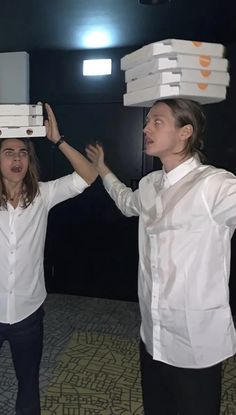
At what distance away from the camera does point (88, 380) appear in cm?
228

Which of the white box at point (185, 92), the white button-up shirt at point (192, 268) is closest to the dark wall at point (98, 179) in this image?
the white box at point (185, 92)

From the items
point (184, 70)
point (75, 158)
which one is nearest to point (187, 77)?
point (184, 70)

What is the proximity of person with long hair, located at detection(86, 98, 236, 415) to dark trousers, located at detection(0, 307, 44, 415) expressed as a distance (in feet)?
1.75

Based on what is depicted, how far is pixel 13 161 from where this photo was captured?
1.48 meters

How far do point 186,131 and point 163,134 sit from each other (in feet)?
0.23

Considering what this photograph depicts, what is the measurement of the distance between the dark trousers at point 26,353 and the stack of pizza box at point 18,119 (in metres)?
0.74

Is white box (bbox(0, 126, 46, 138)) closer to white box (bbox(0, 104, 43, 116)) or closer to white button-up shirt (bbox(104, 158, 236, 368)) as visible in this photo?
white box (bbox(0, 104, 43, 116))

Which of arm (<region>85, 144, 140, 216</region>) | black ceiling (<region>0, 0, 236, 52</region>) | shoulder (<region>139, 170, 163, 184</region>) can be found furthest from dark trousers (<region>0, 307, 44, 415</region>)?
black ceiling (<region>0, 0, 236, 52</region>)

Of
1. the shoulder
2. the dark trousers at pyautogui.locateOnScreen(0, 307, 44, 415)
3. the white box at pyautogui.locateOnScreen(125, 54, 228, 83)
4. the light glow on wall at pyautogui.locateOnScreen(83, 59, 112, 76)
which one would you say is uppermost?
the light glow on wall at pyautogui.locateOnScreen(83, 59, 112, 76)

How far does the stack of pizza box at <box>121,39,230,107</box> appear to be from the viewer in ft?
3.64

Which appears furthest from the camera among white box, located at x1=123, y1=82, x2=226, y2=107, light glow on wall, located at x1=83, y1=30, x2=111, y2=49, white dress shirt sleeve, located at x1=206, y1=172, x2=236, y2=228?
light glow on wall, located at x1=83, y1=30, x2=111, y2=49

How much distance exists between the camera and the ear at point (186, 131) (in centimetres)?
112

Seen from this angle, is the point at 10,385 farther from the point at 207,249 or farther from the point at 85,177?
the point at 207,249

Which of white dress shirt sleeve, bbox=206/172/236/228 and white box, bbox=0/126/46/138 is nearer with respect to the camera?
white dress shirt sleeve, bbox=206/172/236/228
